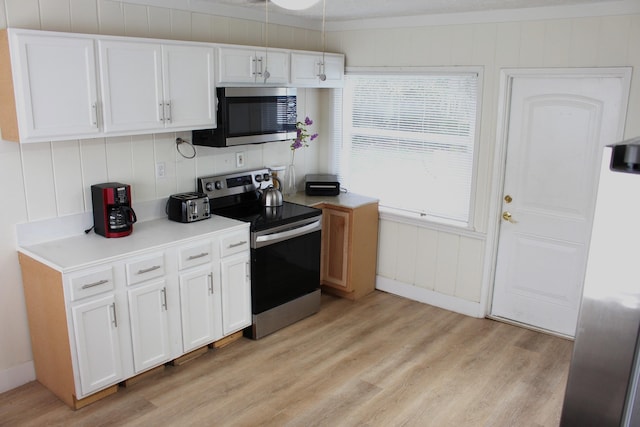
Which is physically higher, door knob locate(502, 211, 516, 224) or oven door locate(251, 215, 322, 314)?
door knob locate(502, 211, 516, 224)

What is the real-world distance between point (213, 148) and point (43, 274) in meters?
1.60

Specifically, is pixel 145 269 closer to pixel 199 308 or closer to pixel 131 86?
pixel 199 308

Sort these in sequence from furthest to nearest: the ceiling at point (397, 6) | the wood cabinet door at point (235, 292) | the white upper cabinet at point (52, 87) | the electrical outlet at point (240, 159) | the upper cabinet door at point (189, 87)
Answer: the electrical outlet at point (240, 159)
the wood cabinet door at point (235, 292)
the ceiling at point (397, 6)
the upper cabinet door at point (189, 87)
the white upper cabinet at point (52, 87)

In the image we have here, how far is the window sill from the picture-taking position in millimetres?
4289

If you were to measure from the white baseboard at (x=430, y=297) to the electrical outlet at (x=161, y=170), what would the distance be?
2176mm

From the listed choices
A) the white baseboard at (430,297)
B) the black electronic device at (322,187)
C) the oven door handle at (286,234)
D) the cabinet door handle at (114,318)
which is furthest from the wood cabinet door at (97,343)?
the white baseboard at (430,297)

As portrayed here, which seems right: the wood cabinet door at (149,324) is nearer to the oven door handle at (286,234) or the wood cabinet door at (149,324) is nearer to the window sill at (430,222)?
the oven door handle at (286,234)

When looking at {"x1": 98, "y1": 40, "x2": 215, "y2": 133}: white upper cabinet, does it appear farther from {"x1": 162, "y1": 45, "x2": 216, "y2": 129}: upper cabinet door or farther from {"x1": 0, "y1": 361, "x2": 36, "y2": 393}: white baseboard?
{"x1": 0, "y1": 361, "x2": 36, "y2": 393}: white baseboard

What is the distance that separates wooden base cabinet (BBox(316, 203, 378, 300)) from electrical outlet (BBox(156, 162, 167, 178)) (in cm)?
138

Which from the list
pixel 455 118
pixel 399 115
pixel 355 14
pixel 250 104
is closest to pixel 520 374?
pixel 455 118

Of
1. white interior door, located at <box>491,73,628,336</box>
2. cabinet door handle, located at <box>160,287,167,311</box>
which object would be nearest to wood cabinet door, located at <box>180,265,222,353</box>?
cabinet door handle, located at <box>160,287,167,311</box>

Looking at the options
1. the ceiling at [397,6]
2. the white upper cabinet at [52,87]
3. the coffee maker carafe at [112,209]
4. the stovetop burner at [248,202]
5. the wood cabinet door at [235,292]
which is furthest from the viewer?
the stovetop burner at [248,202]

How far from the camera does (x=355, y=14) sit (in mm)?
4285

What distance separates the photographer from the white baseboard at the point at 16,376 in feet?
10.6
